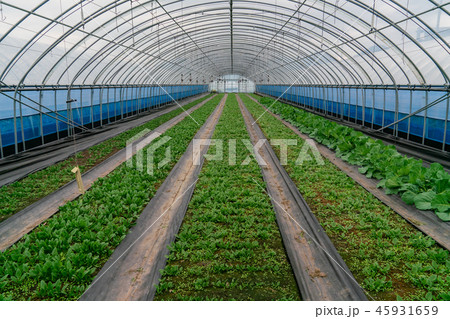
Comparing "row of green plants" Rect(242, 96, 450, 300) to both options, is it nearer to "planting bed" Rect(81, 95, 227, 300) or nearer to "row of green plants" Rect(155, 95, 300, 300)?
"row of green plants" Rect(155, 95, 300, 300)

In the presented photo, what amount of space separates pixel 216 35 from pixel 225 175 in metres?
18.7

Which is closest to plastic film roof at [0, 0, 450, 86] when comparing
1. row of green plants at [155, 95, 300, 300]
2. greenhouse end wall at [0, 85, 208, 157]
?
greenhouse end wall at [0, 85, 208, 157]

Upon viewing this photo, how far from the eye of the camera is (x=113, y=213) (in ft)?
22.1

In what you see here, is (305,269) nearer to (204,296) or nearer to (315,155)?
(204,296)

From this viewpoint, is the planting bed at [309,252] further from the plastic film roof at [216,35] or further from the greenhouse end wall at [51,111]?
the plastic film roof at [216,35]

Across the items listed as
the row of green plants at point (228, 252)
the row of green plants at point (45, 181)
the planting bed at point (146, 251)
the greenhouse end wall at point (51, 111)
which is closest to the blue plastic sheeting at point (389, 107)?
the row of green plants at point (228, 252)

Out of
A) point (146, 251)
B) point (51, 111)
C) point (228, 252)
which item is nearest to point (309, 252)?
point (228, 252)

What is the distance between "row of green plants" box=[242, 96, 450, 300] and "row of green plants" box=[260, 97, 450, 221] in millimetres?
624

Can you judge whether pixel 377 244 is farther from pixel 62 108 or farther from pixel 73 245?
pixel 62 108

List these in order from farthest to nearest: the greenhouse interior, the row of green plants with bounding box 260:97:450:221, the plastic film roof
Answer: the plastic film roof
the row of green plants with bounding box 260:97:450:221
the greenhouse interior

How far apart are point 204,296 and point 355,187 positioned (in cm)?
572

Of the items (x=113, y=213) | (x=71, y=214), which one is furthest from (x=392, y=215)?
(x=71, y=214)

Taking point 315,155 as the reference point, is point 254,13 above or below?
above

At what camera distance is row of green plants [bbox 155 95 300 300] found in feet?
14.6
